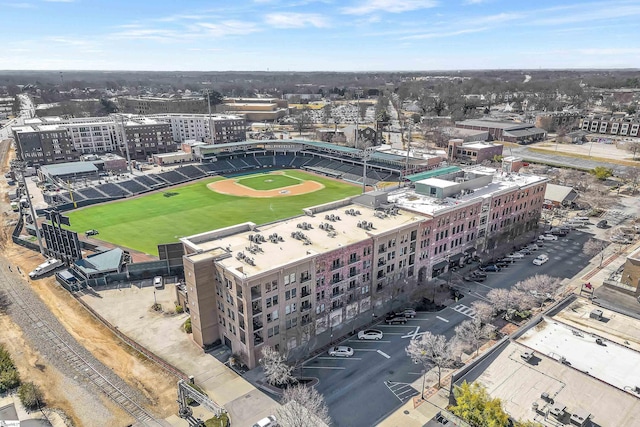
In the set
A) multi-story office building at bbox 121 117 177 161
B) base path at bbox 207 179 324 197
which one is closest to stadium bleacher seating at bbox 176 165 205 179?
base path at bbox 207 179 324 197

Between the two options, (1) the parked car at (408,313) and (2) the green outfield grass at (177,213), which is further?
(2) the green outfield grass at (177,213)

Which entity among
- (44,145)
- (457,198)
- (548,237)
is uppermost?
(457,198)

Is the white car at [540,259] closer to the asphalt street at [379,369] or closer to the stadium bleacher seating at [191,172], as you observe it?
the asphalt street at [379,369]

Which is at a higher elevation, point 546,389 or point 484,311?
point 546,389

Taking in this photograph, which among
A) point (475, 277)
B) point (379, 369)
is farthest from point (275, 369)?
point (475, 277)

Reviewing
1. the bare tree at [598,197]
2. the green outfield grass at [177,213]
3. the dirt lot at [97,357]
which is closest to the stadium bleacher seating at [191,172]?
the green outfield grass at [177,213]

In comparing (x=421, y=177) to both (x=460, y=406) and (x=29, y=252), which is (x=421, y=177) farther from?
(x=29, y=252)

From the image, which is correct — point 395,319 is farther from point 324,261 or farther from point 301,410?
point 301,410
